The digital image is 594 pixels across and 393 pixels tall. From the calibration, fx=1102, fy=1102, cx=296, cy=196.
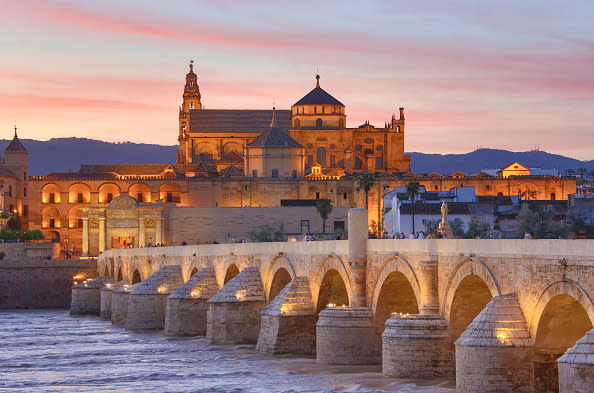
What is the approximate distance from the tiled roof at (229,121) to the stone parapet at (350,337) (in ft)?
333

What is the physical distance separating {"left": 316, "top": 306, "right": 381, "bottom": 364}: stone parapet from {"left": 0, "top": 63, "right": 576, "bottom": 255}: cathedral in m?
73.1

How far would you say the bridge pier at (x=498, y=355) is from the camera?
21.0 metres

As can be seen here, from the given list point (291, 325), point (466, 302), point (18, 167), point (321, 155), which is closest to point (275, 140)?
point (321, 155)

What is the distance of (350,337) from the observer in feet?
94.7

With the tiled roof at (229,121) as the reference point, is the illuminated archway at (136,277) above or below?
below

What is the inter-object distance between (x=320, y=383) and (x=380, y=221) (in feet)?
243

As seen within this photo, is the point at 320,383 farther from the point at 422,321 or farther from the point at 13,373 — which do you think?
the point at 13,373

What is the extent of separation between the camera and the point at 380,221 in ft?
329

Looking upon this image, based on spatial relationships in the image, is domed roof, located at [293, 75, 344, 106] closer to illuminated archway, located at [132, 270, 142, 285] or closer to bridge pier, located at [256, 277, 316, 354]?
illuminated archway, located at [132, 270, 142, 285]

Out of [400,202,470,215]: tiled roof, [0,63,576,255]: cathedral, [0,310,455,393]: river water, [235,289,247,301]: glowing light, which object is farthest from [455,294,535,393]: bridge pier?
[0,63,576,255]: cathedral

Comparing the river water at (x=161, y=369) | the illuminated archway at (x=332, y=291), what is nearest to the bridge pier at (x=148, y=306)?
the river water at (x=161, y=369)

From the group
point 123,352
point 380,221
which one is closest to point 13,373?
point 123,352

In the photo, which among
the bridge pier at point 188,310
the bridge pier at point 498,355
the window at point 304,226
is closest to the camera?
the bridge pier at point 498,355

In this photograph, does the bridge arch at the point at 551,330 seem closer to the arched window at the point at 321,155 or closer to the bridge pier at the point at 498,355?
the bridge pier at the point at 498,355
